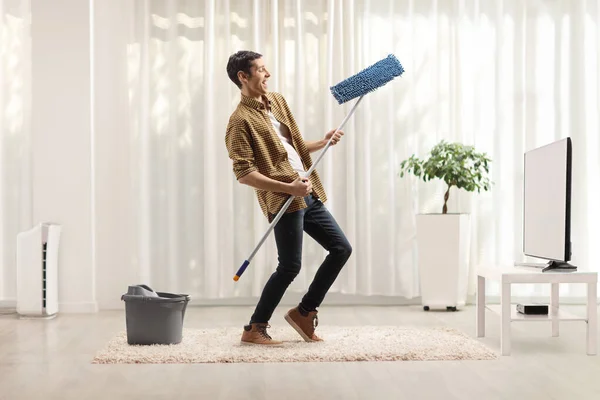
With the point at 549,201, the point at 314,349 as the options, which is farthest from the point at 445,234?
the point at 314,349

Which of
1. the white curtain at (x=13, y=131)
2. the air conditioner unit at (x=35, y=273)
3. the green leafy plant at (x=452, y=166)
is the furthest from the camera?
the white curtain at (x=13, y=131)

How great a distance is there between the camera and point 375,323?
479 centimetres

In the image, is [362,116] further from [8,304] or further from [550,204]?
[8,304]

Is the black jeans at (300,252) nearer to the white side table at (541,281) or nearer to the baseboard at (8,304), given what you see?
the white side table at (541,281)

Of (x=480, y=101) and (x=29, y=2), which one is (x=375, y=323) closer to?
(x=480, y=101)

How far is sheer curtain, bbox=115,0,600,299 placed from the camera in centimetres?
562

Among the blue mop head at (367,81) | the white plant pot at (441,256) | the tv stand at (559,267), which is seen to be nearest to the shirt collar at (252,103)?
the blue mop head at (367,81)

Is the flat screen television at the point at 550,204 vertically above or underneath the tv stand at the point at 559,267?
above

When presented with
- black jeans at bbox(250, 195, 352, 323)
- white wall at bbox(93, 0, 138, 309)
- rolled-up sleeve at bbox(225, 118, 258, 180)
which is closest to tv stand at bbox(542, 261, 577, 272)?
black jeans at bbox(250, 195, 352, 323)

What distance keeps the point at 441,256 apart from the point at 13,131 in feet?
9.50

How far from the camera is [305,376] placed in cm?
320

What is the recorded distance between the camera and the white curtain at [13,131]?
18.2ft

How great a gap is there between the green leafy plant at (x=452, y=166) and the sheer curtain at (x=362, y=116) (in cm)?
28

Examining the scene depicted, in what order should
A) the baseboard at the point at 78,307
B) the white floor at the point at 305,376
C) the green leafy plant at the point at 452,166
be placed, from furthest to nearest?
1. the baseboard at the point at 78,307
2. the green leafy plant at the point at 452,166
3. the white floor at the point at 305,376
